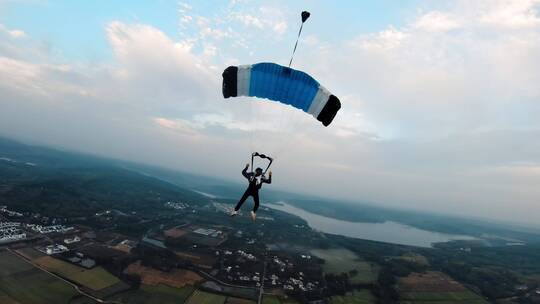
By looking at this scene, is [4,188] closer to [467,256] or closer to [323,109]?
[323,109]

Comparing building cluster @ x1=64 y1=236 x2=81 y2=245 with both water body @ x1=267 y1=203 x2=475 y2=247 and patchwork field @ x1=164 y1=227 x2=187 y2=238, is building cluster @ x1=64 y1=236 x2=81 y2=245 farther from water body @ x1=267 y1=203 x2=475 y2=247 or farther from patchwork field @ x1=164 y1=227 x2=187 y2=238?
water body @ x1=267 y1=203 x2=475 y2=247

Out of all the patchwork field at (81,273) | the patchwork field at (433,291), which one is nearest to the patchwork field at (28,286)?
the patchwork field at (81,273)

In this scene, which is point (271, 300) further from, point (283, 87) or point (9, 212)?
point (9, 212)

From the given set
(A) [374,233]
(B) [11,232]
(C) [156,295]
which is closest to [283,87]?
(C) [156,295]

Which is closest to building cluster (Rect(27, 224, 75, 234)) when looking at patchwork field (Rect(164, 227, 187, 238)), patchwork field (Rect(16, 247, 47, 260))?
patchwork field (Rect(16, 247, 47, 260))

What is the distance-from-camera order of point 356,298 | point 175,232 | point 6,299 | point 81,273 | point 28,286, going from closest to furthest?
point 6,299 → point 28,286 → point 81,273 → point 356,298 → point 175,232

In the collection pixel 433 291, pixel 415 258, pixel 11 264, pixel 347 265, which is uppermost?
pixel 415 258

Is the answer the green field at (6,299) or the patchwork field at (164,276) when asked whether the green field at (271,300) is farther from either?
the green field at (6,299)
